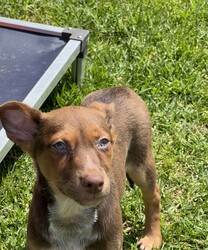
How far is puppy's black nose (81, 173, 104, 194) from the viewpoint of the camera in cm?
343

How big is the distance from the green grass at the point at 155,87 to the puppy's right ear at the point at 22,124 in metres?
1.28

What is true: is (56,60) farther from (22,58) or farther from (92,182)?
(92,182)

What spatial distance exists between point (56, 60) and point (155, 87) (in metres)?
1.13

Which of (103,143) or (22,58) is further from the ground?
(103,143)

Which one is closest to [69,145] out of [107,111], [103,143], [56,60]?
[103,143]

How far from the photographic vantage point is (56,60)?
6070 millimetres

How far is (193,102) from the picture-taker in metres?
6.45

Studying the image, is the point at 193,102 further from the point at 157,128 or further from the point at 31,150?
the point at 31,150

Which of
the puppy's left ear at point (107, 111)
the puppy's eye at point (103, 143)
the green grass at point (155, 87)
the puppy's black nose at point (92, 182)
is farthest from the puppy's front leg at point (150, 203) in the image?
the puppy's black nose at point (92, 182)

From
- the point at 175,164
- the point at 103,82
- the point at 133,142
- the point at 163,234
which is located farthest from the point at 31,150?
the point at 103,82

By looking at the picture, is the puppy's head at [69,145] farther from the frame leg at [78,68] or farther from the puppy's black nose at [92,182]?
the frame leg at [78,68]

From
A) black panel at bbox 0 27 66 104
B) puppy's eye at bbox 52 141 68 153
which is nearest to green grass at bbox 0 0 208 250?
black panel at bbox 0 27 66 104

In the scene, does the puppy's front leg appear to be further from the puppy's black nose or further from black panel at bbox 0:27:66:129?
black panel at bbox 0:27:66:129

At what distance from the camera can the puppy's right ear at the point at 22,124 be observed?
12.7ft
